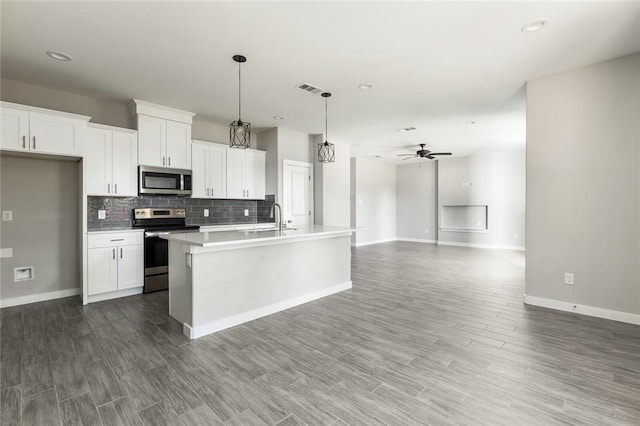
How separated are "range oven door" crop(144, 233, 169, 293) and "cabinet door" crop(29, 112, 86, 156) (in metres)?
1.46

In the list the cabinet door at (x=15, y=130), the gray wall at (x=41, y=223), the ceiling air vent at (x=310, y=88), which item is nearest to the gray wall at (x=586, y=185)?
the ceiling air vent at (x=310, y=88)

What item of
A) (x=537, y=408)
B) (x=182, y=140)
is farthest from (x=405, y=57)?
(x=182, y=140)

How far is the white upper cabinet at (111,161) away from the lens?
4.07 meters

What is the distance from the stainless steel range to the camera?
4.47 metres

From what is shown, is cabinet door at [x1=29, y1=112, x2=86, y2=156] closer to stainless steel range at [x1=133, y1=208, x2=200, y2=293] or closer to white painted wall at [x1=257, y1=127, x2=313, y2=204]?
stainless steel range at [x1=133, y1=208, x2=200, y2=293]

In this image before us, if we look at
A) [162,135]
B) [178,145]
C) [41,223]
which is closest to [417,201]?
[178,145]

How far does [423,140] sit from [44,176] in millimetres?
7052

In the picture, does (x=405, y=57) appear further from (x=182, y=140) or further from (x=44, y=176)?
(x=44, y=176)

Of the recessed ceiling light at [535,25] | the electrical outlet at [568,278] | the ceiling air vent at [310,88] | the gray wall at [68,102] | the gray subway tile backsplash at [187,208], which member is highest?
the ceiling air vent at [310,88]

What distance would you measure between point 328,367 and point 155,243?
3.44 metres

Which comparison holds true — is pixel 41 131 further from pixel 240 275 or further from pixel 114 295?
pixel 240 275

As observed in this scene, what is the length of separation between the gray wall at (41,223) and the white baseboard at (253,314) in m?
2.53

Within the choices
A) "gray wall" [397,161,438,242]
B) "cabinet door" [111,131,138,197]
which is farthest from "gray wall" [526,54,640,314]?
"gray wall" [397,161,438,242]

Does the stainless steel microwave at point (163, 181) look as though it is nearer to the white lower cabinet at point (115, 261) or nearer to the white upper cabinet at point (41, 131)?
the white lower cabinet at point (115, 261)
